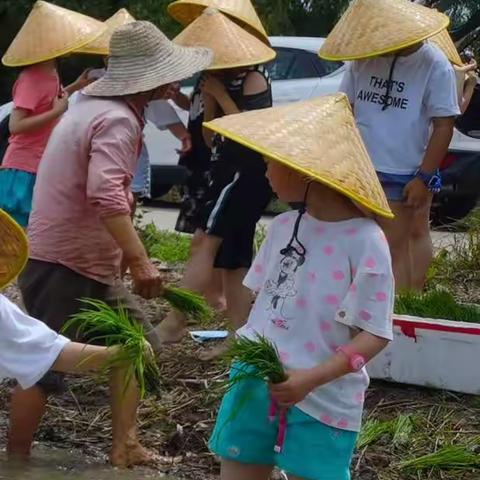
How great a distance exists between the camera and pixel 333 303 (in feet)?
11.4

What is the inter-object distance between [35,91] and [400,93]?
1.93m

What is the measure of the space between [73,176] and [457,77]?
2.42 metres

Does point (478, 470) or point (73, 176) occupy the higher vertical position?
point (73, 176)

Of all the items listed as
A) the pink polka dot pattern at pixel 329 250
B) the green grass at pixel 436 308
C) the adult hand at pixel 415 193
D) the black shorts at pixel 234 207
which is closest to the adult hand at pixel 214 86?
the black shorts at pixel 234 207

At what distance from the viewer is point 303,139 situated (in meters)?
3.54

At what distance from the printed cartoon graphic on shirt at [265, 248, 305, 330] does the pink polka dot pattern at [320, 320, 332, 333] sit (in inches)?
3.6

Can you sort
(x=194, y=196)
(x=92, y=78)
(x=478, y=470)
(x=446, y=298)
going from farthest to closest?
(x=92, y=78) → (x=194, y=196) → (x=446, y=298) → (x=478, y=470)

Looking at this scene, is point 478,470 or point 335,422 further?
point 478,470

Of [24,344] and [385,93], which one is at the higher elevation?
[385,93]

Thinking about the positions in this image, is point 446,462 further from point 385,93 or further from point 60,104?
point 60,104

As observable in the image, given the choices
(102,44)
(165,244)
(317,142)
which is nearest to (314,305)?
(317,142)

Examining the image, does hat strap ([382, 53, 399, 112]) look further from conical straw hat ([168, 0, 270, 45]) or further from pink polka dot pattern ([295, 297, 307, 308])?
pink polka dot pattern ([295, 297, 307, 308])

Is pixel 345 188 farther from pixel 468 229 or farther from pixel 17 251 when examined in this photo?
pixel 468 229

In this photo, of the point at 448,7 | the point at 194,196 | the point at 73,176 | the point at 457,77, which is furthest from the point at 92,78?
the point at 448,7
